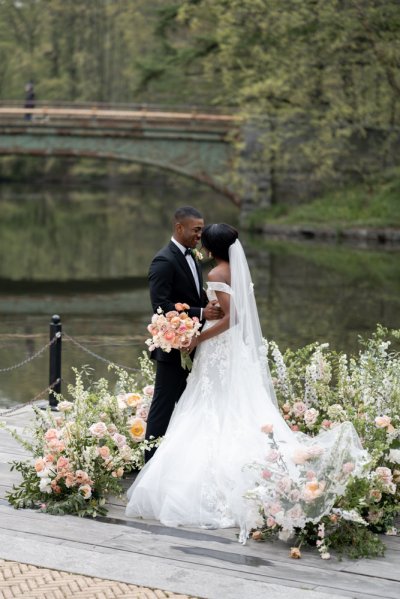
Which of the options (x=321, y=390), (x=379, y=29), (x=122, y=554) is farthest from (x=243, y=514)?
(x=379, y=29)

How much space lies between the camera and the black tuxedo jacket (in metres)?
7.71

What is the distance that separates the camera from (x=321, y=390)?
8242 mm

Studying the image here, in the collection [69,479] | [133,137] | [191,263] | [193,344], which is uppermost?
[133,137]

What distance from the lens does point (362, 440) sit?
300 inches

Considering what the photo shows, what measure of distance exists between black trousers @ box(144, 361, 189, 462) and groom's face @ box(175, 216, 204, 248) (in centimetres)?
86

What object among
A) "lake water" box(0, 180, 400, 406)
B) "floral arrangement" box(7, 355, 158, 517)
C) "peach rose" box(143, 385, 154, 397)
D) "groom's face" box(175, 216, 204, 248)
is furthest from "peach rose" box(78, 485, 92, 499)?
"lake water" box(0, 180, 400, 406)

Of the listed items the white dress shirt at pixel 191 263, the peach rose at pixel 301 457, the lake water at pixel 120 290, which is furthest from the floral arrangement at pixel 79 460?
the lake water at pixel 120 290

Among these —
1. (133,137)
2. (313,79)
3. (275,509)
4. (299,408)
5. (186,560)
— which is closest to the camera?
(186,560)

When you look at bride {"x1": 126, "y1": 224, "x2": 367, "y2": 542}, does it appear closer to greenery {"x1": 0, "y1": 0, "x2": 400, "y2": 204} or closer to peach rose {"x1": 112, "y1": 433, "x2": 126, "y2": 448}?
peach rose {"x1": 112, "y1": 433, "x2": 126, "y2": 448}

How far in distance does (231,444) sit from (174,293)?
3.76 feet

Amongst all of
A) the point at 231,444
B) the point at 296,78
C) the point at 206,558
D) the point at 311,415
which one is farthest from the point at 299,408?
the point at 296,78

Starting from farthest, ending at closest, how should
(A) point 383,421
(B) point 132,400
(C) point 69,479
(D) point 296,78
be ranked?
(D) point 296,78 < (B) point 132,400 < (A) point 383,421 < (C) point 69,479

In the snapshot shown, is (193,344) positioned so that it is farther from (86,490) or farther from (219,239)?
(86,490)

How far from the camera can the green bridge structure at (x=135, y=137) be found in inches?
1518
